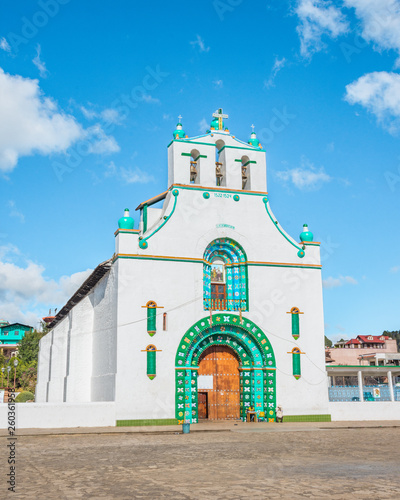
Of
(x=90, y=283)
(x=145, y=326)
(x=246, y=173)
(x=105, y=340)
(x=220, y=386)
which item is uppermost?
(x=246, y=173)

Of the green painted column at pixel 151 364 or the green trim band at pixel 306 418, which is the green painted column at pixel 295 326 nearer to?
the green trim band at pixel 306 418

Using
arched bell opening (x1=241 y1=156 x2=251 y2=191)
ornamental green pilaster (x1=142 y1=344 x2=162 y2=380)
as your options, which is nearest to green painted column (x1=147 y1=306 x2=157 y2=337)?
ornamental green pilaster (x1=142 y1=344 x2=162 y2=380)

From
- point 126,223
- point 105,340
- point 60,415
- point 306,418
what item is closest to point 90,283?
point 105,340

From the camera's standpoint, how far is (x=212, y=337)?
26.0 metres

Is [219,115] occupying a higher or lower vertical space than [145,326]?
higher

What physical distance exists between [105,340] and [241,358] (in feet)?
21.2

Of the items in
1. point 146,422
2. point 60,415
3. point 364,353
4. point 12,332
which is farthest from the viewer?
point 12,332

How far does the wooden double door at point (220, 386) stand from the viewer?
84.6ft

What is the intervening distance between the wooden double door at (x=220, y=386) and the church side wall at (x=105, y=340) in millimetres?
4078

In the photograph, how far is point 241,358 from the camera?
26.2 metres

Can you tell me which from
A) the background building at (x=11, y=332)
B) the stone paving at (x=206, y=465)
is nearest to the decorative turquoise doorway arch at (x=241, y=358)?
the stone paving at (x=206, y=465)

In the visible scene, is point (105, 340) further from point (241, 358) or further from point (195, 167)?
point (195, 167)

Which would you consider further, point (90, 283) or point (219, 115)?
Result: point (90, 283)

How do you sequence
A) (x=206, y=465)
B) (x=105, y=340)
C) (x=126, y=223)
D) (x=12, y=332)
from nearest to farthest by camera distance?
1. (x=206, y=465)
2. (x=126, y=223)
3. (x=105, y=340)
4. (x=12, y=332)
